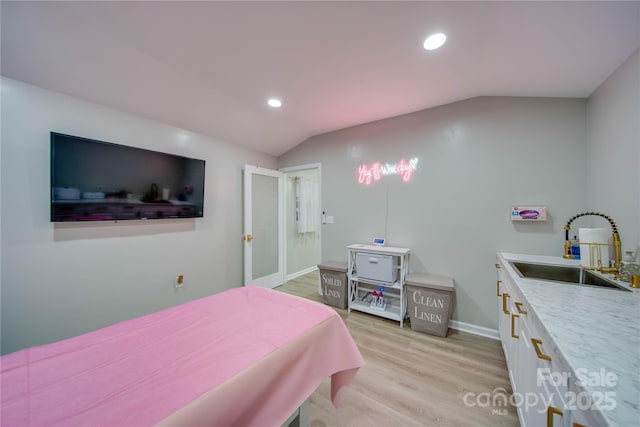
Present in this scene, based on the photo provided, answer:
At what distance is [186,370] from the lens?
843 millimetres

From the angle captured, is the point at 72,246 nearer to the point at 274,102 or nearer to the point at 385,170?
the point at 274,102

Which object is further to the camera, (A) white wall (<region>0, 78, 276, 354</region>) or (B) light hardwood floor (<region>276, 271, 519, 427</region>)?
(A) white wall (<region>0, 78, 276, 354</region>)

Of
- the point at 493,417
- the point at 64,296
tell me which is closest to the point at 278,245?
the point at 64,296

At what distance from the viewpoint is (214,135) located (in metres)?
2.97

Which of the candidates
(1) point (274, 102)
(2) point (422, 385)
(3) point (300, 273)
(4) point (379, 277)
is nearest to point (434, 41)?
(1) point (274, 102)

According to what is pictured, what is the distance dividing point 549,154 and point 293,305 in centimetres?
277

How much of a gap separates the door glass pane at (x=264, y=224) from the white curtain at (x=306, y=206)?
2.84 ft

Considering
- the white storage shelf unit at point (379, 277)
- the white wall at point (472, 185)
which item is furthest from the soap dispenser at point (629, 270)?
the white storage shelf unit at point (379, 277)

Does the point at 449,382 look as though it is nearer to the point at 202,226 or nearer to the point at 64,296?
the point at 202,226

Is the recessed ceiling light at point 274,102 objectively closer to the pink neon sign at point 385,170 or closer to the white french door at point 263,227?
the white french door at point 263,227

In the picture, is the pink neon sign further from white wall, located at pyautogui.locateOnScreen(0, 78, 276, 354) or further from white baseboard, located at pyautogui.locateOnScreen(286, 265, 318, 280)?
white baseboard, located at pyautogui.locateOnScreen(286, 265, 318, 280)

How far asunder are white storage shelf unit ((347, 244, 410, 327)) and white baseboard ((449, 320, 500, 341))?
1.79 ft

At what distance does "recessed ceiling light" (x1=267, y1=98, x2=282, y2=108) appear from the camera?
8.03 feet

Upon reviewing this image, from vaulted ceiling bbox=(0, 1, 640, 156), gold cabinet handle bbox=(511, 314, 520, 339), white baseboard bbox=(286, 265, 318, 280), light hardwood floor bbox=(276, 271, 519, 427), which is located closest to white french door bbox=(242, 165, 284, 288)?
white baseboard bbox=(286, 265, 318, 280)
